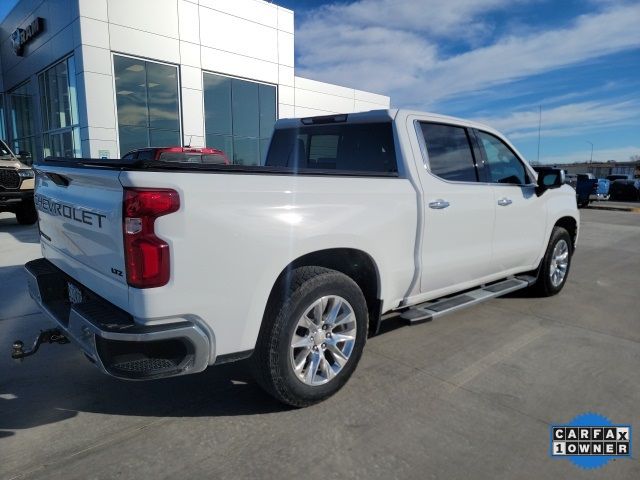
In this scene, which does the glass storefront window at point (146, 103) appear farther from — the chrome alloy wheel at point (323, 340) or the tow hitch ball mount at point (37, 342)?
the chrome alloy wheel at point (323, 340)

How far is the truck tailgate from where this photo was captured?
2.28 metres

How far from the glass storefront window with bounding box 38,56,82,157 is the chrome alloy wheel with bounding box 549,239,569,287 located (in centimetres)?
1636

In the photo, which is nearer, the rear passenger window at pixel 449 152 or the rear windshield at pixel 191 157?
the rear passenger window at pixel 449 152

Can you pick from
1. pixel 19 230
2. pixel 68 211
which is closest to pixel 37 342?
pixel 68 211

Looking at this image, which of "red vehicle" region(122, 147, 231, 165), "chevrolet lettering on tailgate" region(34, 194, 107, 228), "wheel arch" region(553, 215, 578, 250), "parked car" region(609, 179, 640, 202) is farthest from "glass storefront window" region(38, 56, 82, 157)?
"parked car" region(609, 179, 640, 202)

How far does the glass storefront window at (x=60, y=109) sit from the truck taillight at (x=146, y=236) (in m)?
16.7

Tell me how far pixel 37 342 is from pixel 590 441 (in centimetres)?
328

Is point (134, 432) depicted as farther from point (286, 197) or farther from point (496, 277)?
point (496, 277)

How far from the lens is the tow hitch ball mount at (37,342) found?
2.72 m

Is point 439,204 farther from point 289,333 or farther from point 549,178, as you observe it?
point 549,178

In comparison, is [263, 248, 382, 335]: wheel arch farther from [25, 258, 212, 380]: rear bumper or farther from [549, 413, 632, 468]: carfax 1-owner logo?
[549, 413, 632, 468]: carfax 1-owner logo

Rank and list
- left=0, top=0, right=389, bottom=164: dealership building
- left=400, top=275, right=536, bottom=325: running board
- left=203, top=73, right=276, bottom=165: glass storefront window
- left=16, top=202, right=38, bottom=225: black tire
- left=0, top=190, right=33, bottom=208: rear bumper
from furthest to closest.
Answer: left=203, top=73, right=276, bottom=165: glass storefront window < left=0, top=0, right=389, bottom=164: dealership building < left=16, top=202, right=38, bottom=225: black tire < left=0, top=190, right=33, bottom=208: rear bumper < left=400, top=275, right=536, bottom=325: running board

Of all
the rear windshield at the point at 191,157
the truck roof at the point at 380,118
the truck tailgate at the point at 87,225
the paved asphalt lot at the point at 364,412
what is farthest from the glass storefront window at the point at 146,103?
the truck tailgate at the point at 87,225

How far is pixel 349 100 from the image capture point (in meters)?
26.4
